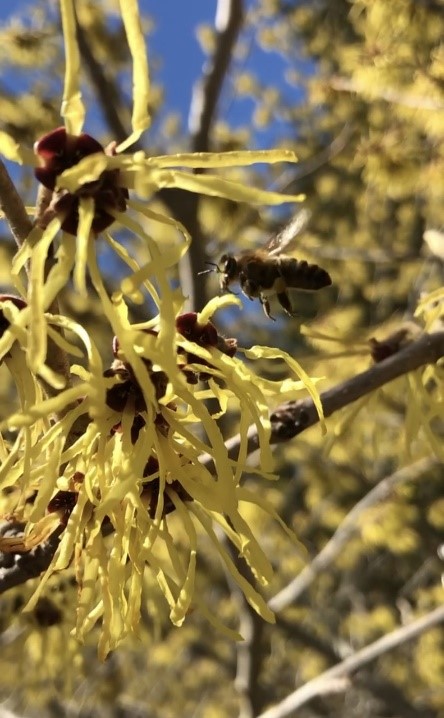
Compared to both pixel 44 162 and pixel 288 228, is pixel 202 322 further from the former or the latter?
pixel 288 228

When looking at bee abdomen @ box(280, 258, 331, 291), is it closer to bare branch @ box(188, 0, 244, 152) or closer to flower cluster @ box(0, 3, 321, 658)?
flower cluster @ box(0, 3, 321, 658)

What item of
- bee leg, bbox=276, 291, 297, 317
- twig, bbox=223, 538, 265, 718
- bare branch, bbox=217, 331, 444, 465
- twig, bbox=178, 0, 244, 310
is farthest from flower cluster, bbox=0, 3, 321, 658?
twig, bbox=223, 538, 265, 718

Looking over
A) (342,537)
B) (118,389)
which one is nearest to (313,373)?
(342,537)

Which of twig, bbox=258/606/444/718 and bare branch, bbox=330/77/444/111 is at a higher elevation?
bare branch, bbox=330/77/444/111

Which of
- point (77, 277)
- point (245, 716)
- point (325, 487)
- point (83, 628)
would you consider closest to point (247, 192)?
point (77, 277)

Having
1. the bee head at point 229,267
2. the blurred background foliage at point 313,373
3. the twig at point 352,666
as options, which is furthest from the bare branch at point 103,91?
the twig at point 352,666

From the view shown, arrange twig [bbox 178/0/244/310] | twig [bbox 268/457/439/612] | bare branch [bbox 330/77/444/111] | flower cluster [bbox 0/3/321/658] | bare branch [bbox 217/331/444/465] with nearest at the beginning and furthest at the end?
1. flower cluster [bbox 0/3/321/658]
2. bare branch [bbox 217/331/444/465]
3. twig [bbox 178/0/244/310]
4. bare branch [bbox 330/77/444/111]
5. twig [bbox 268/457/439/612]

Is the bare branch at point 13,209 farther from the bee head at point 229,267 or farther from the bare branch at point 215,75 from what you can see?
the bare branch at point 215,75
